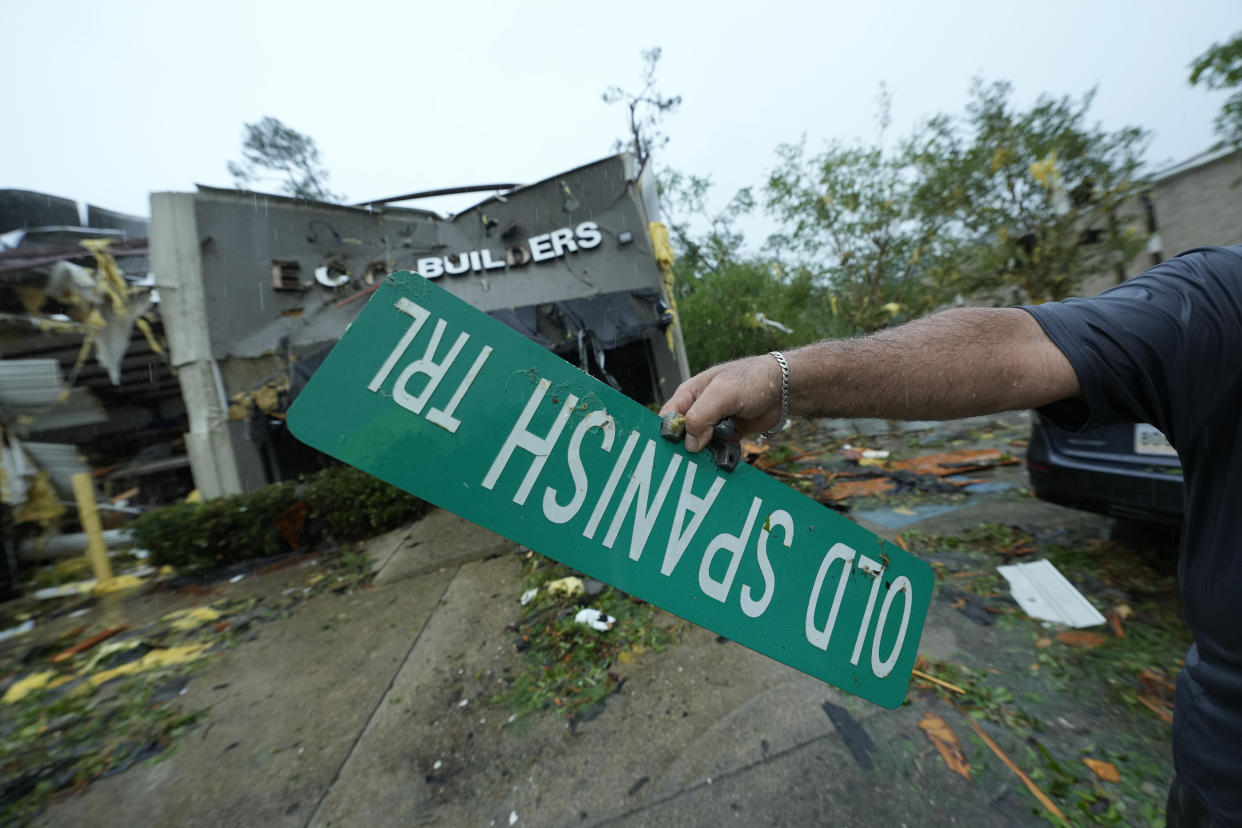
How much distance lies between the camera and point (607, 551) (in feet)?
2.95

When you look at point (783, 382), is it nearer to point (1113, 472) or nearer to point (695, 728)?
point (695, 728)

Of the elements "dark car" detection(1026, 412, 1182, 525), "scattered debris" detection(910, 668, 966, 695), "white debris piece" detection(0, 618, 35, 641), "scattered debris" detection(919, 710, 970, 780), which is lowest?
"white debris piece" detection(0, 618, 35, 641)

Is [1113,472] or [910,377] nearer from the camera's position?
[910,377]

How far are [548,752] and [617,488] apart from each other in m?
1.92

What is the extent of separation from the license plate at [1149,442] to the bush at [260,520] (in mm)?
6379

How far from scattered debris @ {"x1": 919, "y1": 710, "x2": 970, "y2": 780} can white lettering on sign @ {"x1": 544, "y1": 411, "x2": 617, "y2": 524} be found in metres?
2.02

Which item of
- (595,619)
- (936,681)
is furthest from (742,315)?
(936,681)

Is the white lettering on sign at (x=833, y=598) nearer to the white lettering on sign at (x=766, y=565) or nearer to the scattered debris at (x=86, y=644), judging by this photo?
the white lettering on sign at (x=766, y=565)

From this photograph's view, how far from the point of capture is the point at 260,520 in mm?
6145

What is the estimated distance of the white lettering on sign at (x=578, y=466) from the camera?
0.88 m

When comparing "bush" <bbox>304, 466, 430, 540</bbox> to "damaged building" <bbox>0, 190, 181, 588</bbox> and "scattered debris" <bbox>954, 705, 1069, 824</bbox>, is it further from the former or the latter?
"scattered debris" <bbox>954, 705, 1069, 824</bbox>

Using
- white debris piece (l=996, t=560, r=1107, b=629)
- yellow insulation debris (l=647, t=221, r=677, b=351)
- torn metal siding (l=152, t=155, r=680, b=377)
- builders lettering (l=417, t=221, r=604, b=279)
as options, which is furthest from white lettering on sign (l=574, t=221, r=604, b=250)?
white debris piece (l=996, t=560, r=1107, b=629)

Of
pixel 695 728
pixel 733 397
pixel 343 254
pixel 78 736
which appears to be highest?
pixel 343 254

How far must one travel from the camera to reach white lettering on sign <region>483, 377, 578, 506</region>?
34.2 inches
